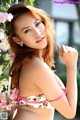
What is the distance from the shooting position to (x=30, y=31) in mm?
1569

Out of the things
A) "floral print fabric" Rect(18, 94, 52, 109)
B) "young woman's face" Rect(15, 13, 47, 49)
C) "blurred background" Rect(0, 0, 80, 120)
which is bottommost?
"blurred background" Rect(0, 0, 80, 120)

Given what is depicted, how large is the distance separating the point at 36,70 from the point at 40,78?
47mm

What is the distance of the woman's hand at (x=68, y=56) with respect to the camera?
1.57 m

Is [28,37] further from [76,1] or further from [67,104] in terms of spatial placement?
[76,1]

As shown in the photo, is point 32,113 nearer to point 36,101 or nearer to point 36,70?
point 36,101

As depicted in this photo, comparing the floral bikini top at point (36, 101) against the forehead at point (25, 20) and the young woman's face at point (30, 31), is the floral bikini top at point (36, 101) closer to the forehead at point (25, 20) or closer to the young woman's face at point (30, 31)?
the young woman's face at point (30, 31)

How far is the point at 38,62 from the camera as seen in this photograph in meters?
1.59

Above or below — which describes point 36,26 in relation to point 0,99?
above

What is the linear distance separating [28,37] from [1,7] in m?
0.23

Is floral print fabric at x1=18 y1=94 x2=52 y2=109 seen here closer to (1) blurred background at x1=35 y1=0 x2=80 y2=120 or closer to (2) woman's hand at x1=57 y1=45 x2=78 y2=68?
(2) woman's hand at x1=57 y1=45 x2=78 y2=68

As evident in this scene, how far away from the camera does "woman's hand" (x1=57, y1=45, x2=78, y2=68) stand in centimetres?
157

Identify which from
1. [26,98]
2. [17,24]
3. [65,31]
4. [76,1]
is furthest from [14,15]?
[65,31]

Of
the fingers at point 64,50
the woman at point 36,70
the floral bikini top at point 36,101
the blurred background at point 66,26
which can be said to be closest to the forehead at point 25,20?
the woman at point 36,70

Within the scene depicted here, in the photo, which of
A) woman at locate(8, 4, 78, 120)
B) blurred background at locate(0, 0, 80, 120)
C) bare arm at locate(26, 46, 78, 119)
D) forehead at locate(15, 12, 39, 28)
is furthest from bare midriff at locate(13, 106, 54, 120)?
blurred background at locate(0, 0, 80, 120)
